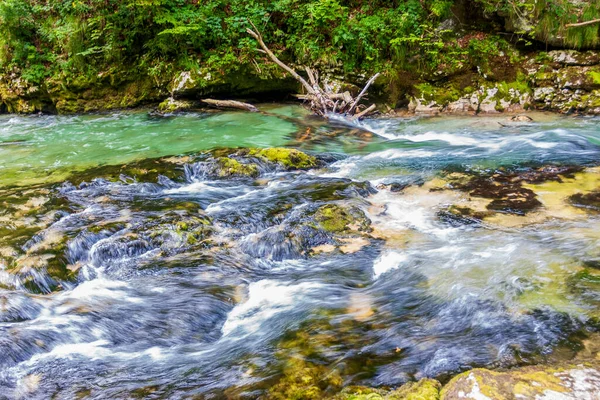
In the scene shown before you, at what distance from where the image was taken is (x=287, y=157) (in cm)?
783

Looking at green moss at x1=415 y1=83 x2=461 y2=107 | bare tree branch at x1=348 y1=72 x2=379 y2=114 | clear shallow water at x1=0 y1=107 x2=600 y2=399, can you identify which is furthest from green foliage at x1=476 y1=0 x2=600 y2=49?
clear shallow water at x1=0 y1=107 x2=600 y2=399

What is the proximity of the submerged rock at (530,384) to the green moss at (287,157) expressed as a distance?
223 inches

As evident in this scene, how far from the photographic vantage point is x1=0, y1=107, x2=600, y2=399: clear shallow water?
10.2 feet

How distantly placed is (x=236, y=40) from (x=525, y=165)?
30.2ft

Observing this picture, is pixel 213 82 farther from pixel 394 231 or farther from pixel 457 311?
pixel 457 311

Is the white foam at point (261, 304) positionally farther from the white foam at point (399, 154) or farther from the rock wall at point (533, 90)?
the rock wall at point (533, 90)

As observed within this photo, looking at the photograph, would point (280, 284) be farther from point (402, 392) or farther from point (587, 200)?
point (587, 200)

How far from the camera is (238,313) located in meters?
4.09

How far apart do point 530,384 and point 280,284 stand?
268 centimetres

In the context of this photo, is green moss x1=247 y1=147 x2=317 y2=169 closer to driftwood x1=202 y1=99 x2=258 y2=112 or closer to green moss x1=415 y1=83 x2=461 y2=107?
driftwood x1=202 y1=99 x2=258 y2=112

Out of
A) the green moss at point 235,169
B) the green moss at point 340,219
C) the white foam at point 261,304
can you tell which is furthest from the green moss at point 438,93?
the white foam at point 261,304

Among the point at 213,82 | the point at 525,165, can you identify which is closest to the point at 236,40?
the point at 213,82

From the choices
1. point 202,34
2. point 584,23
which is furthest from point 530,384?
point 202,34

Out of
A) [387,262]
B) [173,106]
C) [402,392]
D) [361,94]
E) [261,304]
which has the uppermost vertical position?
[361,94]
